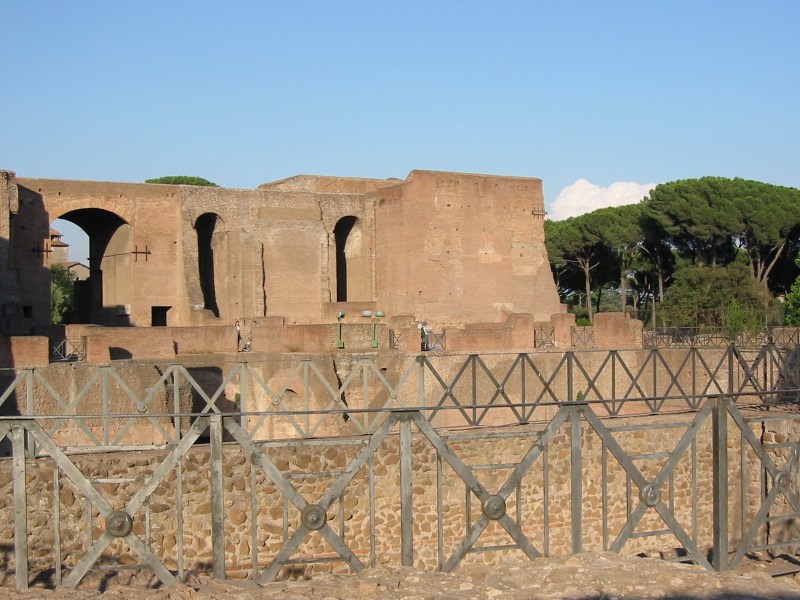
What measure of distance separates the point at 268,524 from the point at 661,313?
25.7 m

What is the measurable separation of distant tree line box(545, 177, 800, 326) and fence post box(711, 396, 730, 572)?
2060 centimetres

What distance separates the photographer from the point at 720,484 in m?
5.75

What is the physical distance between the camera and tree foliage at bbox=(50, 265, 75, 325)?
38.3 m

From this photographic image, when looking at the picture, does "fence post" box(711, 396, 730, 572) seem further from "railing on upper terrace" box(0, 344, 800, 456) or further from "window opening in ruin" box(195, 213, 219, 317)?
"window opening in ruin" box(195, 213, 219, 317)

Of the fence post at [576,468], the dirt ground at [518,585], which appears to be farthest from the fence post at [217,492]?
the fence post at [576,468]

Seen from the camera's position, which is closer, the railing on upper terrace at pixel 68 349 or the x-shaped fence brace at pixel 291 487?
the x-shaped fence brace at pixel 291 487

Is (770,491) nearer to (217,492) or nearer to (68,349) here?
(217,492)

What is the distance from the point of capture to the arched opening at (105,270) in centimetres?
2541

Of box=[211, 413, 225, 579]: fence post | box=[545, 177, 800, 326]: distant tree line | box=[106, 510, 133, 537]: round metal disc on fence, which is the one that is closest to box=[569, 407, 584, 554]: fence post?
box=[211, 413, 225, 579]: fence post

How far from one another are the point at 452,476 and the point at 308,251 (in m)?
Result: 18.8

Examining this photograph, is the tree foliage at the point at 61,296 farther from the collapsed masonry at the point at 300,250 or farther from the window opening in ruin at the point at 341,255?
the window opening in ruin at the point at 341,255

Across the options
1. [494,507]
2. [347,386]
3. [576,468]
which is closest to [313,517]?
[494,507]

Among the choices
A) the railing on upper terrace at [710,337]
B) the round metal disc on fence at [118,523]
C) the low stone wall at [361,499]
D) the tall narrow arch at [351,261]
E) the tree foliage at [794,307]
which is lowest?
the low stone wall at [361,499]

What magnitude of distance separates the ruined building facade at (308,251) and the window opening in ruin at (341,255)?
0.30 m
